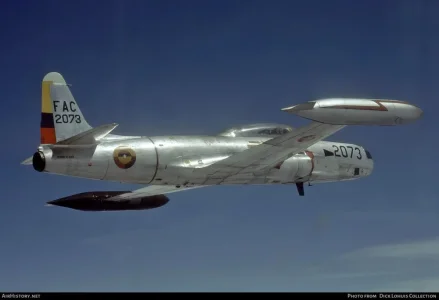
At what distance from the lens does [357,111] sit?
26.6 metres

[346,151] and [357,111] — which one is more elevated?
[357,111]

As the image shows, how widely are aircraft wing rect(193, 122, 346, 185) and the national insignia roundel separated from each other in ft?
10.2

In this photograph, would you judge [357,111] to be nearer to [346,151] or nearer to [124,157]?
[346,151]

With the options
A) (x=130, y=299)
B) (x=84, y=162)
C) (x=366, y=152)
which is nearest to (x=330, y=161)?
(x=366, y=152)

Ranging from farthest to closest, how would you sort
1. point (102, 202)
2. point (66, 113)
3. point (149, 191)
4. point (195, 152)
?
point (149, 191)
point (102, 202)
point (195, 152)
point (66, 113)

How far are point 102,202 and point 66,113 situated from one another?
6.15m

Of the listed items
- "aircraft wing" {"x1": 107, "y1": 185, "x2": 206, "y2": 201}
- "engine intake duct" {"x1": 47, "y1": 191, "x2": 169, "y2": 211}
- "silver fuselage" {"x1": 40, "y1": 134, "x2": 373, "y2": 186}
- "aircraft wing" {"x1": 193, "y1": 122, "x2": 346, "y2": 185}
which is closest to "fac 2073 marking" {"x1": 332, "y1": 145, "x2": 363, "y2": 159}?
"silver fuselage" {"x1": 40, "y1": 134, "x2": 373, "y2": 186}

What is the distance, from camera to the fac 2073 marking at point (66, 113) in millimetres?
30031

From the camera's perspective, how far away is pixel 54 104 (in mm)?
30297

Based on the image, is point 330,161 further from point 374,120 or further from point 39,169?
point 39,169

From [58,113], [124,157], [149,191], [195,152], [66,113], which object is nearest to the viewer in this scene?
[124,157]

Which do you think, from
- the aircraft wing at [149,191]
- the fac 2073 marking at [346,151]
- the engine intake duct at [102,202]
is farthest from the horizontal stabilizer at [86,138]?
the fac 2073 marking at [346,151]

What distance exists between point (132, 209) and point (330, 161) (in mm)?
10740

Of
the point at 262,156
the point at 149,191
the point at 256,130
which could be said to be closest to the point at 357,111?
the point at 262,156
